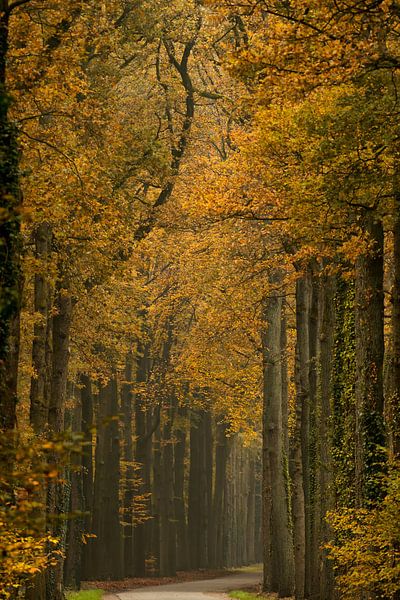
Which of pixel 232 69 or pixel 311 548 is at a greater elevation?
pixel 232 69

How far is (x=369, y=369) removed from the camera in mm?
15969

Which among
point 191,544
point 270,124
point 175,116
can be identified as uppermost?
point 175,116

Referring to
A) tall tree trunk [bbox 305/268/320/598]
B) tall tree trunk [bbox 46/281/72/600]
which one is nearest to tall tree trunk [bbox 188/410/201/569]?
tall tree trunk [bbox 305/268/320/598]

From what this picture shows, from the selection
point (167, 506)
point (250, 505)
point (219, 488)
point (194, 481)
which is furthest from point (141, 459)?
point (250, 505)

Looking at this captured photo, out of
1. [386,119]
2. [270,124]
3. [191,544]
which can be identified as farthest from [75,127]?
[191,544]

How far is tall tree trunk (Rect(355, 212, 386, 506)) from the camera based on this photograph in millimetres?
15898

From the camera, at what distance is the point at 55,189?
16672mm

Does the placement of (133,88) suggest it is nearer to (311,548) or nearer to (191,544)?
(311,548)

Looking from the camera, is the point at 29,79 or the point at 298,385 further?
the point at 298,385

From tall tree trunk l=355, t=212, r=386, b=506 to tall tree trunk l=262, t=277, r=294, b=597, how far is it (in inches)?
454

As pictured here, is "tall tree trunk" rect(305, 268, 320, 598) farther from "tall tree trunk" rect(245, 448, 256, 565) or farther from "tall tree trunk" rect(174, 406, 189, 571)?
"tall tree trunk" rect(245, 448, 256, 565)

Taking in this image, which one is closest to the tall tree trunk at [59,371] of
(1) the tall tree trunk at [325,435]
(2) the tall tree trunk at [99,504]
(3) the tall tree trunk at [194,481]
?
(1) the tall tree trunk at [325,435]

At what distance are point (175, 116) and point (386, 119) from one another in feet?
Result: 48.8

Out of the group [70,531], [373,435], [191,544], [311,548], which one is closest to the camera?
[373,435]
